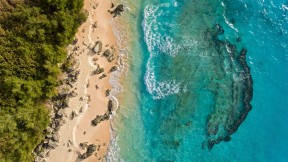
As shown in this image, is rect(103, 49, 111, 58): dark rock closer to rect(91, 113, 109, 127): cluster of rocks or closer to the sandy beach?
the sandy beach

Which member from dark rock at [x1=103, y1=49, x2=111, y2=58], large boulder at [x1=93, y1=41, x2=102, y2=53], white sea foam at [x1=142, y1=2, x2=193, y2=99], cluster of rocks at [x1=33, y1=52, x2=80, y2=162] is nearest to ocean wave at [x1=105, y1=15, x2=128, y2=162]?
dark rock at [x1=103, y1=49, x2=111, y2=58]

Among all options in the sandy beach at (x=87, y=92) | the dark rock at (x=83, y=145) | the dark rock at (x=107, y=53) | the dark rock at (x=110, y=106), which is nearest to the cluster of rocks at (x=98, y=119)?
the sandy beach at (x=87, y=92)

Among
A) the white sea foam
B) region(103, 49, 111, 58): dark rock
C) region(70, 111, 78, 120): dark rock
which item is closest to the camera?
region(70, 111, 78, 120): dark rock

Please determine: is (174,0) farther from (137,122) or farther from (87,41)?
(137,122)

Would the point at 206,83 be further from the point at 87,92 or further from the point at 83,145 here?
the point at 83,145

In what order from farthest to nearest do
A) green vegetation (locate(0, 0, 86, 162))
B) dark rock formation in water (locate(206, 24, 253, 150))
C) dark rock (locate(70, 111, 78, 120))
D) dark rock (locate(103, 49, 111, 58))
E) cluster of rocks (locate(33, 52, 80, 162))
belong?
1. dark rock formation in water (locate(206, 24, 253, 150))
2. dark rock (locate(103, 49, 111, 58))
3. dark rock (locate(70, 111, 78, 120))
4. cluster of rocks (locate(33, 52, 80, 162))
5. green vegetation (locate(0, 0, 86, 162))

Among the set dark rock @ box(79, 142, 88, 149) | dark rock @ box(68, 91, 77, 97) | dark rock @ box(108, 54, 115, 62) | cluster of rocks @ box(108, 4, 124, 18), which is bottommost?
dark rock @ box(79, 142, 88, 149)

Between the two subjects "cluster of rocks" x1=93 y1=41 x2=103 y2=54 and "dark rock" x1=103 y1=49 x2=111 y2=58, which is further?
"dark rock" x1=103 y1=49 x2=111 y2=58

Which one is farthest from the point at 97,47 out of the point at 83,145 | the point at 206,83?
the point at 206,83
